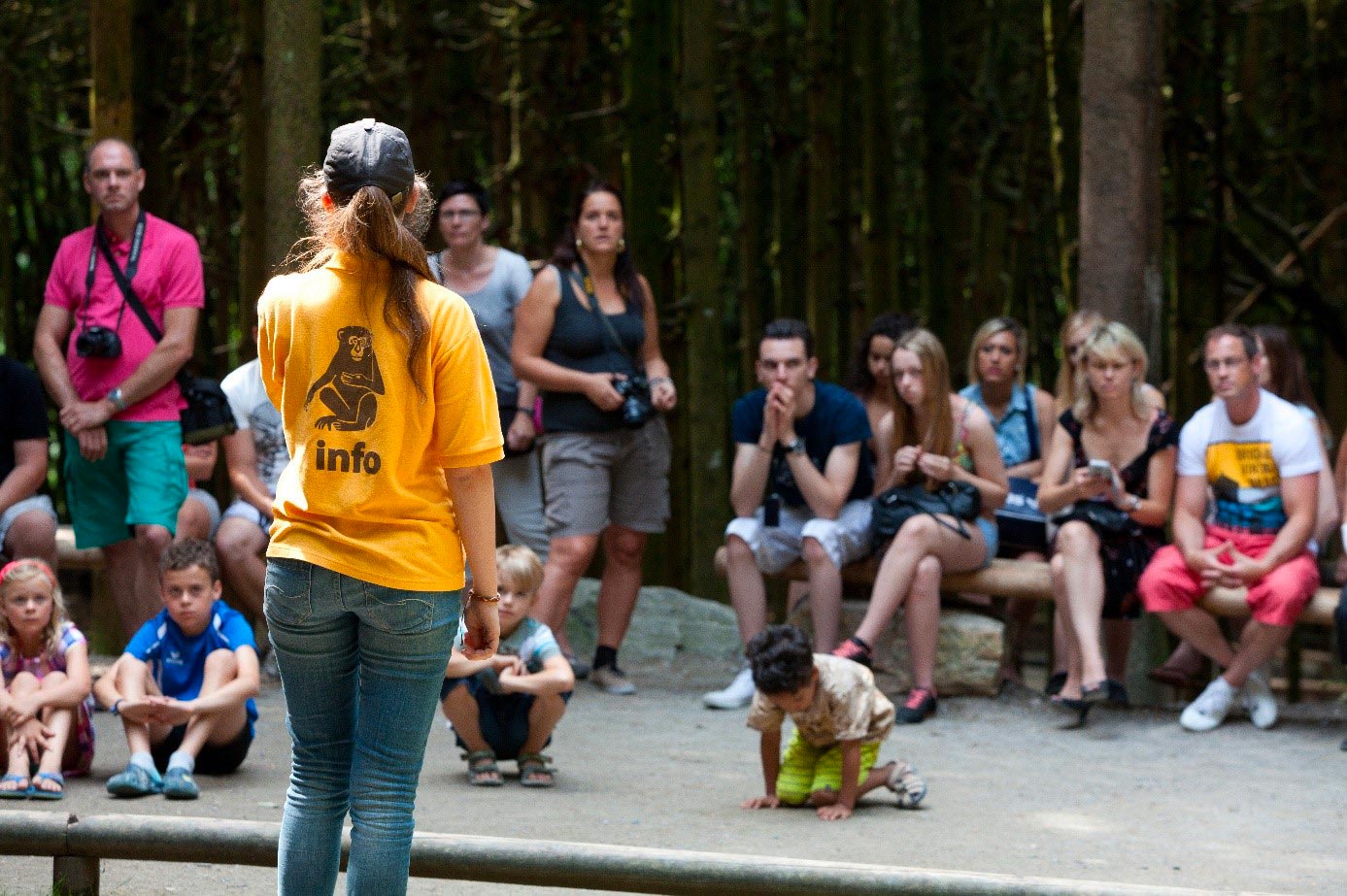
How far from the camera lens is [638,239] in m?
9.54

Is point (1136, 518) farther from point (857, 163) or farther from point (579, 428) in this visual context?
point (857, 163)

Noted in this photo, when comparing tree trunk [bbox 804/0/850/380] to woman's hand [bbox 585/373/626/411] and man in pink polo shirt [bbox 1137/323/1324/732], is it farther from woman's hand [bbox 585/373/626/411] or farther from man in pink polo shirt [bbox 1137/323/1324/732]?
man in pink polo shirt [bbox 1137/323/1324/732]

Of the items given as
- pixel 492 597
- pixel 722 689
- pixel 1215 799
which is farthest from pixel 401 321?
pixel 722 689

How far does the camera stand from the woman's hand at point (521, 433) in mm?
6660

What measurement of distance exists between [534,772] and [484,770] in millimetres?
155

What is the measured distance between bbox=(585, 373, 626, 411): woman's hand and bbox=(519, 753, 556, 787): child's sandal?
1.70m

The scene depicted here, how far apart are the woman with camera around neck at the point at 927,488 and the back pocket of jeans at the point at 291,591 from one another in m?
3.76

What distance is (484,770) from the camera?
526 cm

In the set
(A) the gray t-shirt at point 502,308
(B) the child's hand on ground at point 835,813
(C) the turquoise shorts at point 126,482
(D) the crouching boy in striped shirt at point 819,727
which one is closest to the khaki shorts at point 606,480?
(A) the gray t-shirt at point 502,308

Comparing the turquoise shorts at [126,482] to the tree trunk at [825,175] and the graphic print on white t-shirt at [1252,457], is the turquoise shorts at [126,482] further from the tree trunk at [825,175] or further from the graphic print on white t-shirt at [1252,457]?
the tree trunk at [825,175]

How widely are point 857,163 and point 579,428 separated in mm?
7366

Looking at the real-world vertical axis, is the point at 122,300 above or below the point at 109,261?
below

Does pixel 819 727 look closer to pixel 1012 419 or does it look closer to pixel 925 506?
pixel 925 506

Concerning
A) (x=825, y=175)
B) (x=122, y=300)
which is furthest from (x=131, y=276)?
(x=825, y=175)
